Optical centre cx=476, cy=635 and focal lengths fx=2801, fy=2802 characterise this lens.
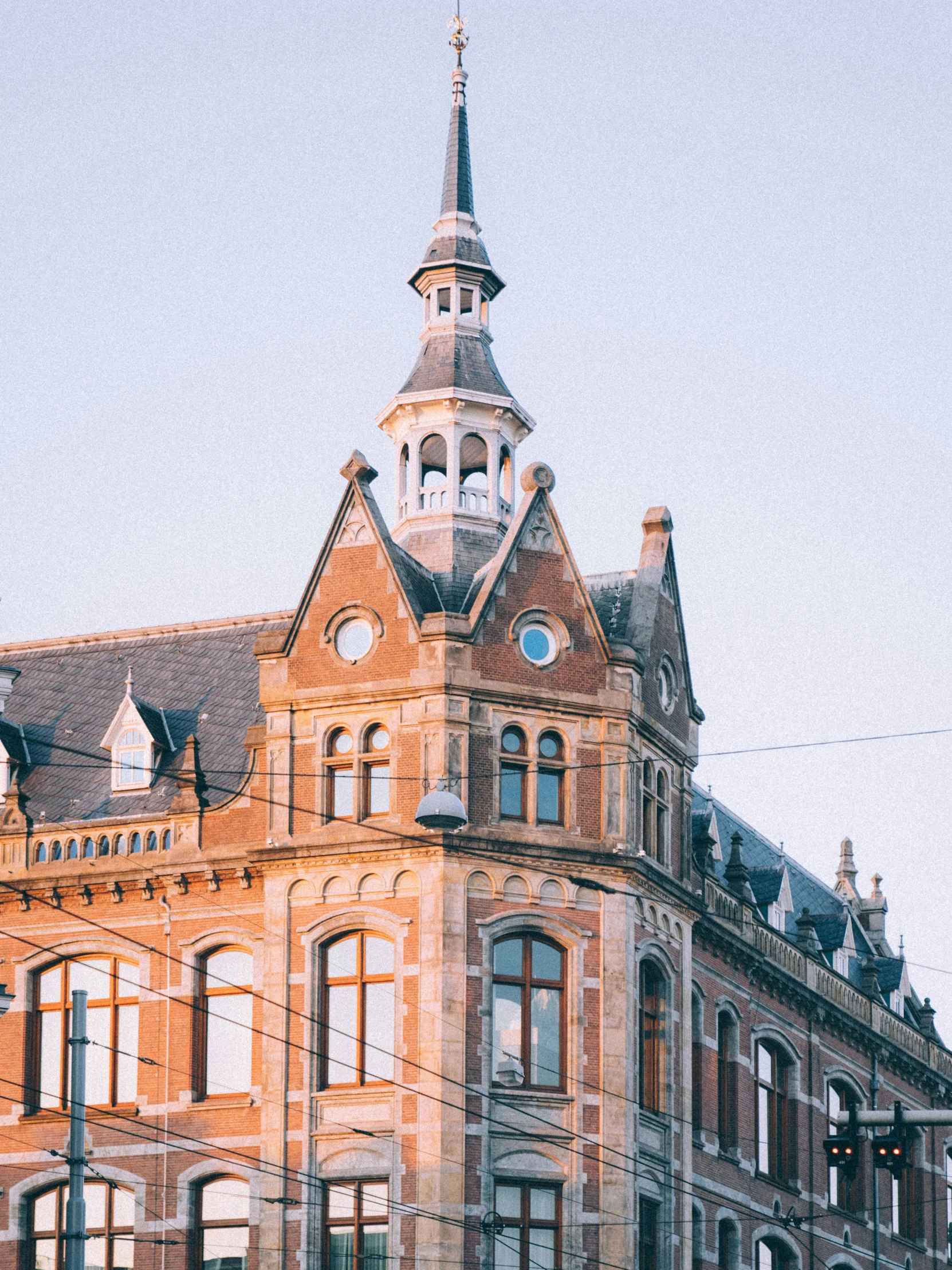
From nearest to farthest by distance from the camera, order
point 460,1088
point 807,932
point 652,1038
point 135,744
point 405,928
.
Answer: point 460,1088 → point 405,928 → point 652,1038 → point 135,744 → point 807,932

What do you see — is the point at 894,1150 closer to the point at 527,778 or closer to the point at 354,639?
the point at 527,778

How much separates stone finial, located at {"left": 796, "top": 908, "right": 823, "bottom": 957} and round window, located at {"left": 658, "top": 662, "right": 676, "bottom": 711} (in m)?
12.4

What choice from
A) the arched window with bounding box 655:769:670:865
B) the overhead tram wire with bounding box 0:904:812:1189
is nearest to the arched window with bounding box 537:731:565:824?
the arched window with bounding box 655:769:670:865

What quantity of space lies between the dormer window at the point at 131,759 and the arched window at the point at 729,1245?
51.8 ft

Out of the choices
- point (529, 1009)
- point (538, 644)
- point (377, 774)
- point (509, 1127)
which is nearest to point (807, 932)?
point (538, 644)

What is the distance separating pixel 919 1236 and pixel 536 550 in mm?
28483

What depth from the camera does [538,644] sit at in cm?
5594

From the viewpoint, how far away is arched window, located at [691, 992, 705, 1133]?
197 feet

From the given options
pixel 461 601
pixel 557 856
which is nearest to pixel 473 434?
pixel 461 601

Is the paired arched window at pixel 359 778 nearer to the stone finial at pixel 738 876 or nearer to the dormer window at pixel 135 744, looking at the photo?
the dormer window at pixel 135 744

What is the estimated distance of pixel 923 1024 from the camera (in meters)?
79.7

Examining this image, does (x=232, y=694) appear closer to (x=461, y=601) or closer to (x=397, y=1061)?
(x=461, y=601)

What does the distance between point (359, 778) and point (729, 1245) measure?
14.4m

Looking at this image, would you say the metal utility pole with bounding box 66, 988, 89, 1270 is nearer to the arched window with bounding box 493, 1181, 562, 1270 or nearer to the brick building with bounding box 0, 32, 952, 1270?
the brick building with bounding box 0, 32, 952, 1270
